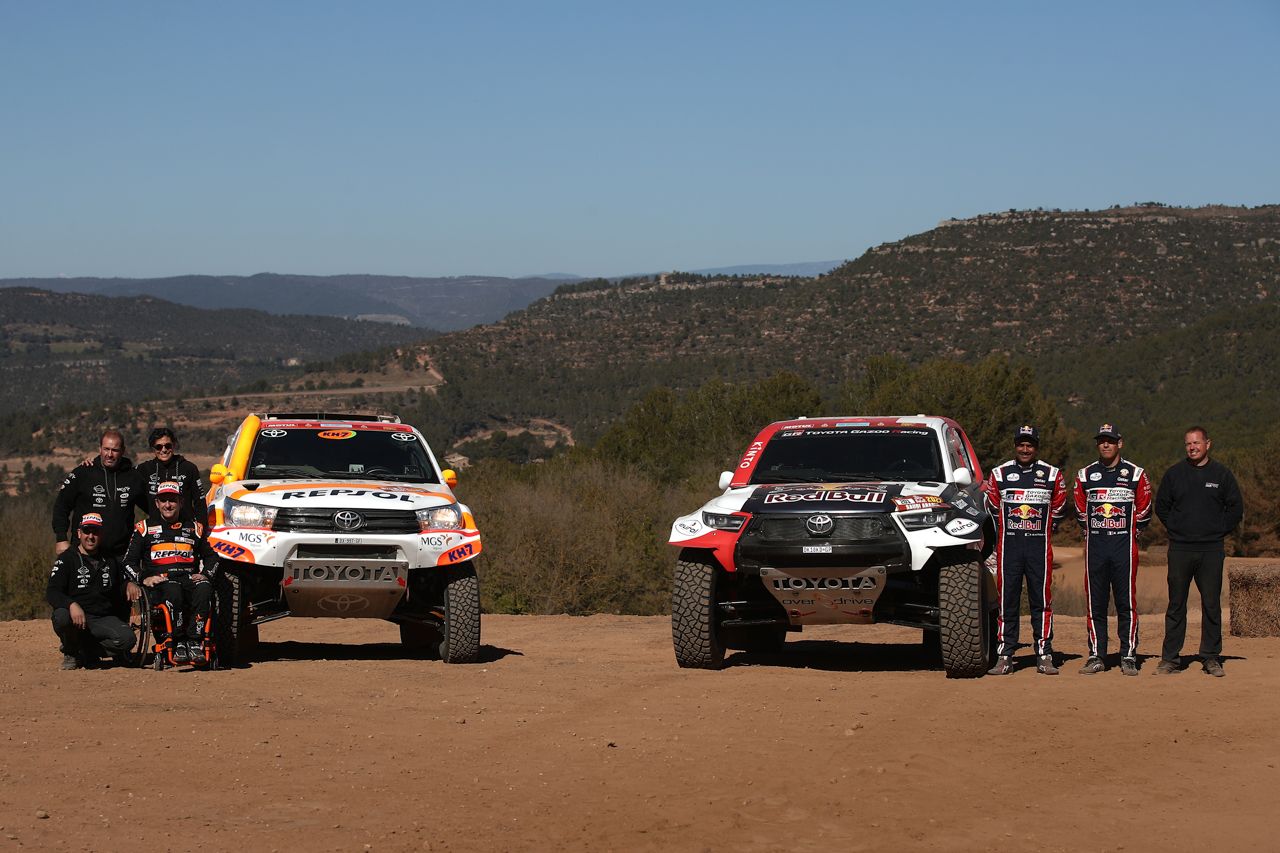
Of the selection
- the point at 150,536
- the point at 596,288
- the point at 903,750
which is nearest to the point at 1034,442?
the point at 903,750

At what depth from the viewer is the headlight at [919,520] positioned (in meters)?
11.9

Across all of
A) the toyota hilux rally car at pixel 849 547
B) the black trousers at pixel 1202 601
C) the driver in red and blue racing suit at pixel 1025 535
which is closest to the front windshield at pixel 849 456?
the toyota hilux rally car at pixel 849 547

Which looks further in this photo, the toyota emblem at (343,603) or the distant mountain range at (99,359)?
the distant mountain range at (99,359)

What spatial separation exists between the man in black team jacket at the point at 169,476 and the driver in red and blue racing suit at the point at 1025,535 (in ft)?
20.6

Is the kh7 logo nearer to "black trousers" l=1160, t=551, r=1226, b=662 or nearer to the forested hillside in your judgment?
"black trousers" l=1160, t=551, r=1226, b=662

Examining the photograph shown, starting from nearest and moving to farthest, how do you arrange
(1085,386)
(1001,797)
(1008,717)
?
(1001,797)
(1008,717)
(1085,386)

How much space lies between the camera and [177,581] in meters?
12.4

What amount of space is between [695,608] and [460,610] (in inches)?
77.5

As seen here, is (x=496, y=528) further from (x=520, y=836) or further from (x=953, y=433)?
(x=520, y=836)

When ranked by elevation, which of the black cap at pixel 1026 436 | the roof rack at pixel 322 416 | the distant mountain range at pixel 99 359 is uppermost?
the roof rack at pixel 322 416

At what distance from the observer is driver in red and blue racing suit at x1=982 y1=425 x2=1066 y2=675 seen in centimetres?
1252

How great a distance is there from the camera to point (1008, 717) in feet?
33.9

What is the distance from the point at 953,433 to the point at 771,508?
2.45 metres

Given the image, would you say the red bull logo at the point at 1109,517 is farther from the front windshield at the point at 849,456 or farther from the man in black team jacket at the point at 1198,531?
the front windshield at the point at 849,456
